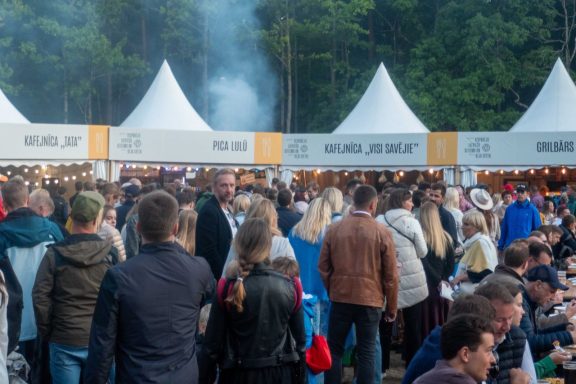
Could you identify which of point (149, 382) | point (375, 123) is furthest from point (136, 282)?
point (375, 123)

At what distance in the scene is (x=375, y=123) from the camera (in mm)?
25422

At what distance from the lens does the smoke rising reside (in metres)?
47.8

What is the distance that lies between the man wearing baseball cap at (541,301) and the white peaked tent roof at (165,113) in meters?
18.8

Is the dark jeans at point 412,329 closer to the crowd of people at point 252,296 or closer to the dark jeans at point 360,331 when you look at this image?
the crowd of people at point 252,296

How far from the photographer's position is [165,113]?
25203mm

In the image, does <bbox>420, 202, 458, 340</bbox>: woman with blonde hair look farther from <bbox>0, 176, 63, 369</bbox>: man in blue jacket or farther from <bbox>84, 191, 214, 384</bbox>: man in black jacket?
<bbox>84, 191, 214, 384</bbox>: man in black jacket

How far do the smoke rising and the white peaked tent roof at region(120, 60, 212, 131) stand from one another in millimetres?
21376

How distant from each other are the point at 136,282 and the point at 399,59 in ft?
140

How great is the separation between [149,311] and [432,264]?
5232 mm

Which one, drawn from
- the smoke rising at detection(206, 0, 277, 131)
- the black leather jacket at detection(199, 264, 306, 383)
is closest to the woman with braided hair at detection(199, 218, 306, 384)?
the black leather jacket at detection(199, 264, 306, 383)

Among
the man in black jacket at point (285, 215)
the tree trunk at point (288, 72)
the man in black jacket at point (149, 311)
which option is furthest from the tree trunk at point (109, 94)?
the man in black jacket at point (149, 311)

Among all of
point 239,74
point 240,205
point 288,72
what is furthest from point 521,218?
point 239,74

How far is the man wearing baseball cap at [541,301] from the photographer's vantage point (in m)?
6.18

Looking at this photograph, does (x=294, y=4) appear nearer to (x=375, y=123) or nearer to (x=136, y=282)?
(x=375, y=123)
